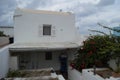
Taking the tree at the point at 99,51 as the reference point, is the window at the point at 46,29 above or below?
above

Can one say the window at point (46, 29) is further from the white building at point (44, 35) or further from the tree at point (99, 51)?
the tree at point (99, 51)

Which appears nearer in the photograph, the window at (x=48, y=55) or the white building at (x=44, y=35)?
the white building at (x=44, y=35)

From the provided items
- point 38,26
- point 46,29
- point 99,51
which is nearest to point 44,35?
point 46,29

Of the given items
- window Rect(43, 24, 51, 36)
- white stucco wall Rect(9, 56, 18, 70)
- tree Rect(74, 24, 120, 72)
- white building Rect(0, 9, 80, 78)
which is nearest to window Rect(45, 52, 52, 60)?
white building Rect(0, 9, 80, 78)

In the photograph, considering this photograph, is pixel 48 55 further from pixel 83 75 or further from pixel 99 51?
pixel 83 75

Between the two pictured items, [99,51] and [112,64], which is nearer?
[112,64]

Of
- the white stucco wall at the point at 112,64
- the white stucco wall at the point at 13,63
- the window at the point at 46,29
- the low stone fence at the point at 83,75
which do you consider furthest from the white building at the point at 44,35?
the white stucco wall at the point at 112,64

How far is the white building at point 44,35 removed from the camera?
931 inches

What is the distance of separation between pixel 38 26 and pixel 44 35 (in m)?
1.22

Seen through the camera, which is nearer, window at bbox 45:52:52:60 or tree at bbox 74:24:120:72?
tree at bbox 74:24:120:72

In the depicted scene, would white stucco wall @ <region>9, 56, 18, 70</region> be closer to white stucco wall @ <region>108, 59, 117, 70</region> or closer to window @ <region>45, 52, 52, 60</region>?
window @ <region>45, 52, 52, 60</region>

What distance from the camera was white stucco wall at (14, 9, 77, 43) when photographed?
933 inches

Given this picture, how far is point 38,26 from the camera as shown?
24.1m

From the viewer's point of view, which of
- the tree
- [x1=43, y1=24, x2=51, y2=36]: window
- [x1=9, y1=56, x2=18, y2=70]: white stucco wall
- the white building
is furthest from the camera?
[x1=43, y1=24, x2=51, y2=36]: window
